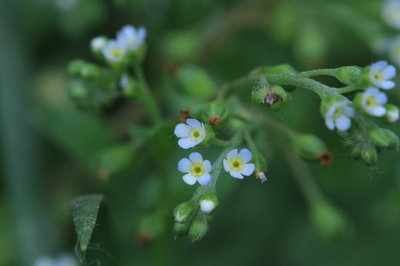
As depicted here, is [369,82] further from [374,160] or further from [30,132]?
[30,132]

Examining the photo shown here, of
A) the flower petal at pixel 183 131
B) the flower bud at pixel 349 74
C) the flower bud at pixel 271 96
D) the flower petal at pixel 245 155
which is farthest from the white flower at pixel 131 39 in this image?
the flower bud at pixel 349 74

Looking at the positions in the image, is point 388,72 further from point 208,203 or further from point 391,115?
point 208,203

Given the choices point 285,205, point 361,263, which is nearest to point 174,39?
point 285,205

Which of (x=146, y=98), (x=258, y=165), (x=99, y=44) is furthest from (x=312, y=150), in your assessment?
(x=99, y=44)

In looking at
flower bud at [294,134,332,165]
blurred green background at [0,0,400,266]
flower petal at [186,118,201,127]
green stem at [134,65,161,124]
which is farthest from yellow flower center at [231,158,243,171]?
blurred green background at [0,0,400,266]

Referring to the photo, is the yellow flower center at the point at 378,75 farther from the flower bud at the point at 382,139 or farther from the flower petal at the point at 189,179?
the flower petal at the point at 189,179
